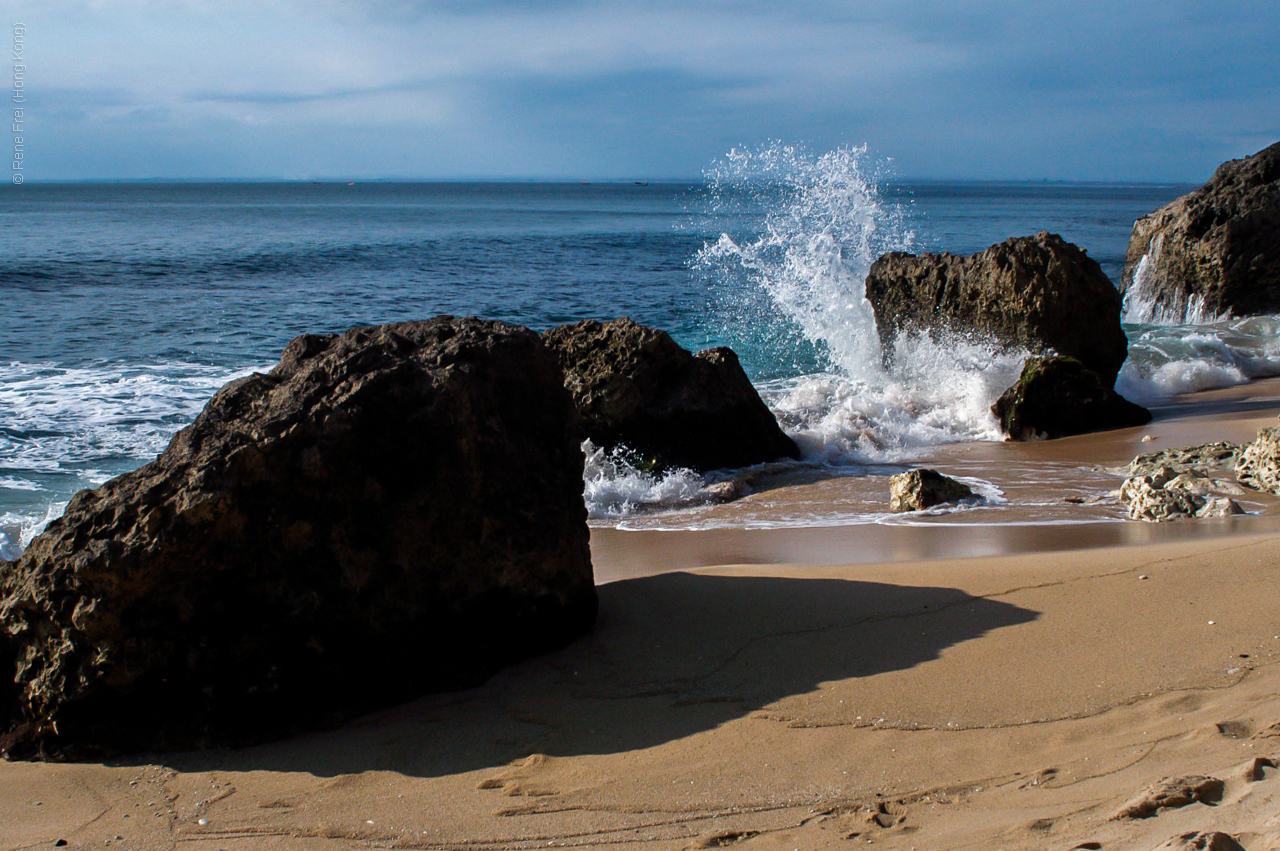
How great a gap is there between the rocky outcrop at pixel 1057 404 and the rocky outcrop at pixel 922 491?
105 inches

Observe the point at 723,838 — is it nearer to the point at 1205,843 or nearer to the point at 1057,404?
the point at 1205,843

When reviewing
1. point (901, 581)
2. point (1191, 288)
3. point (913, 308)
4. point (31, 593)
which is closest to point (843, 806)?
point (901, 581)

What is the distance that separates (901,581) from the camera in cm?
418

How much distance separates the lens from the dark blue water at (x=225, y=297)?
9477 mm

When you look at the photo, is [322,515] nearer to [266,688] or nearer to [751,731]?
[266,688]

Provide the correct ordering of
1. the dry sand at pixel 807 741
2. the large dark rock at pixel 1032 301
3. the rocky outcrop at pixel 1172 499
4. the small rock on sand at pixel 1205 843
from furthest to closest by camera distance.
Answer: the large dark rock at pixel 1032 301 < the rocky outcrop at pixel 1172 499 < the dry sand at pixel 807 741 < the small rock on sand at pixel 1205 843

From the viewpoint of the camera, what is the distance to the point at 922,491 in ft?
20.4

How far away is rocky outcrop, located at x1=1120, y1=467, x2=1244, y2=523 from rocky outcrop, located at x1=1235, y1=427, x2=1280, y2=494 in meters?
0.22

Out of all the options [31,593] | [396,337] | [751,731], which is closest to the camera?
[751,731]

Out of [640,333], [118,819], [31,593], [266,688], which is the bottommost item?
[118,819]

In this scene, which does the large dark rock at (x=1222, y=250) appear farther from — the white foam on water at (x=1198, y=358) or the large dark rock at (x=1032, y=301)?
the large dark rock at (x=1032, y=301)

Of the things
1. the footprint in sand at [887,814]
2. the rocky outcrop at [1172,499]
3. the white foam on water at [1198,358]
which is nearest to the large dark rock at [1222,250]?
the white foam on water at [1198,358]

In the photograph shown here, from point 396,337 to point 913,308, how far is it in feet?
28.6

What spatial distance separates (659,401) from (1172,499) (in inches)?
143
